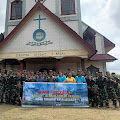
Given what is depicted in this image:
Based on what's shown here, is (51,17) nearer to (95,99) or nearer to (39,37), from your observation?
(39,37)

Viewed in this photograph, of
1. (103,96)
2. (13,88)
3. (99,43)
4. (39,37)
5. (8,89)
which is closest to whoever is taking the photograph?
(103,96)

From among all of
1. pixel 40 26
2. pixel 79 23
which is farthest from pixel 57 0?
pixel 40 26

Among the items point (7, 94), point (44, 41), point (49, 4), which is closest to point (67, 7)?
point (49, 4)

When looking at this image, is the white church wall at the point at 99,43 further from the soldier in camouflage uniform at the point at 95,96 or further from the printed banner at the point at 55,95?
the printed banner at the point at 55,95

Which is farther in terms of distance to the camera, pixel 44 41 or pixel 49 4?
pixel 49 4

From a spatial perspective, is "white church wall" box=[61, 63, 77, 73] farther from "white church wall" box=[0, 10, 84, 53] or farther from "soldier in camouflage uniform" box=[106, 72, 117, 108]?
"soldier in camouflage uniform" box=[106, 72, 117, 108]

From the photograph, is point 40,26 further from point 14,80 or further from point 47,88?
point 47,88

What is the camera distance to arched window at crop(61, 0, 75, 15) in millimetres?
13648

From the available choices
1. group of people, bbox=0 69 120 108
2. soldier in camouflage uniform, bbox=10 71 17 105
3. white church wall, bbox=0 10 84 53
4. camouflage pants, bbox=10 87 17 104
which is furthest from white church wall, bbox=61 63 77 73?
camouflage pants, bbox=10 87 17 104

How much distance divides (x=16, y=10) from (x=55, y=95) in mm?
12549

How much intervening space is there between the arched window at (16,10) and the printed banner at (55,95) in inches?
428

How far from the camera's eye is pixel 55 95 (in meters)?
6.12

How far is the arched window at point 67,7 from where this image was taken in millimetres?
13648

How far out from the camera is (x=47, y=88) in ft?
20.4
